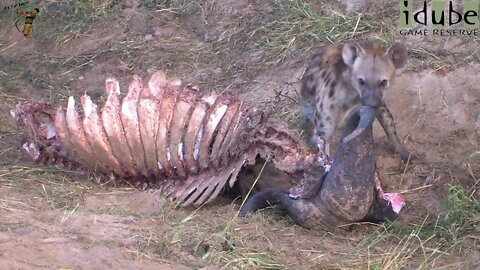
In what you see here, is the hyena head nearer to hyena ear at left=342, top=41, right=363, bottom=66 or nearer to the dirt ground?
hyena ear at left=342, top=41, right=363, bottom=66

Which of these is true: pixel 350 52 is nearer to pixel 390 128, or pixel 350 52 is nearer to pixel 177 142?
pixel 390 128

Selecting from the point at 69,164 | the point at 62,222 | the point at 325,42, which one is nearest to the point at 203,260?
the point at 62,222

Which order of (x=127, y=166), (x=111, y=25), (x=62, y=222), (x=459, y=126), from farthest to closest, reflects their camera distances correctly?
(x=111, y=25), (x=459, y=126), (x=127, y=166), (x=62, y=222)

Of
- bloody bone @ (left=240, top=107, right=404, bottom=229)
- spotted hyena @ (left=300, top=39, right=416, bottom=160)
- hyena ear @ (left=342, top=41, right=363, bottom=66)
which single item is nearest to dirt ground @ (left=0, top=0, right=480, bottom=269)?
bloody bone @ (left=240, top=107, right=404, bottom=229)

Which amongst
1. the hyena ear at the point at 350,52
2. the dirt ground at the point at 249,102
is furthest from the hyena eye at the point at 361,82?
the dirt ground at the point at 249,102

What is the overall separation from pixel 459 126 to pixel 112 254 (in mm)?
2633

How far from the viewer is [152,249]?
3420 mm

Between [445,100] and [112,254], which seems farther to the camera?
[445,100]

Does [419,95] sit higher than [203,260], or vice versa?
[203,260]

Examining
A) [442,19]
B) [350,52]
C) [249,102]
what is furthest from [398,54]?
[249,102]

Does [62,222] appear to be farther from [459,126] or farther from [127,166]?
[459,126]

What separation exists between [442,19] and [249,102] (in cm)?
145

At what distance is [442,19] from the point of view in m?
5.93

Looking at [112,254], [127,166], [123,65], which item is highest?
[112,254]
